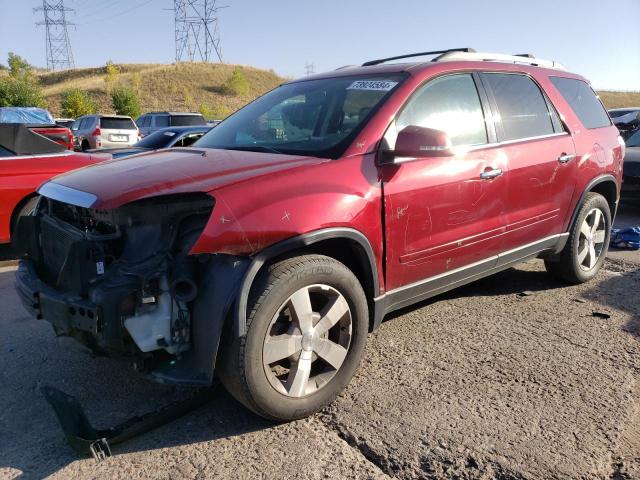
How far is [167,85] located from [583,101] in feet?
209

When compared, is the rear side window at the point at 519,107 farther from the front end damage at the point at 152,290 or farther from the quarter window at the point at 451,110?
the front end damage at the point at 152,290

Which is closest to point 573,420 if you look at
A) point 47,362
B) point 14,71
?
point 47,362

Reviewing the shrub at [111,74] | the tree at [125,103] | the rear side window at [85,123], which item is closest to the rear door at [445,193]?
the rear side window at [85,123]

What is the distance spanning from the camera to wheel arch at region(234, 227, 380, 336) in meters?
2.46

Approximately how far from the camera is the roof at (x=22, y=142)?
6.07 metres

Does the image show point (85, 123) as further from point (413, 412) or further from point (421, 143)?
point (413, 412)

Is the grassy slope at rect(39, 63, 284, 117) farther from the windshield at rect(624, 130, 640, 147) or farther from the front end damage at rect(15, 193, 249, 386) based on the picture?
the front end damage at rect(15, 193, 249, 386)

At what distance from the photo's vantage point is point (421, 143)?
295 cm

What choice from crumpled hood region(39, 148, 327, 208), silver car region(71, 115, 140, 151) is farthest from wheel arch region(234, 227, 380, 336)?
silver car region(71, 115, 140, 151)

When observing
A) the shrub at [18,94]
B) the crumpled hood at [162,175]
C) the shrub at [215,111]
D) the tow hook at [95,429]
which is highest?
the shrub at [18,94]

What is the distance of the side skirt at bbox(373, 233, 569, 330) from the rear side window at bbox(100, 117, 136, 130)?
18.4 metres

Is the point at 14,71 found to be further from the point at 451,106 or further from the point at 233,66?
the point at 451,106

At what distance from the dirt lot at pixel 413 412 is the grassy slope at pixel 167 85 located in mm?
54433

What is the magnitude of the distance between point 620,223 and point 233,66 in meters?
76.0
